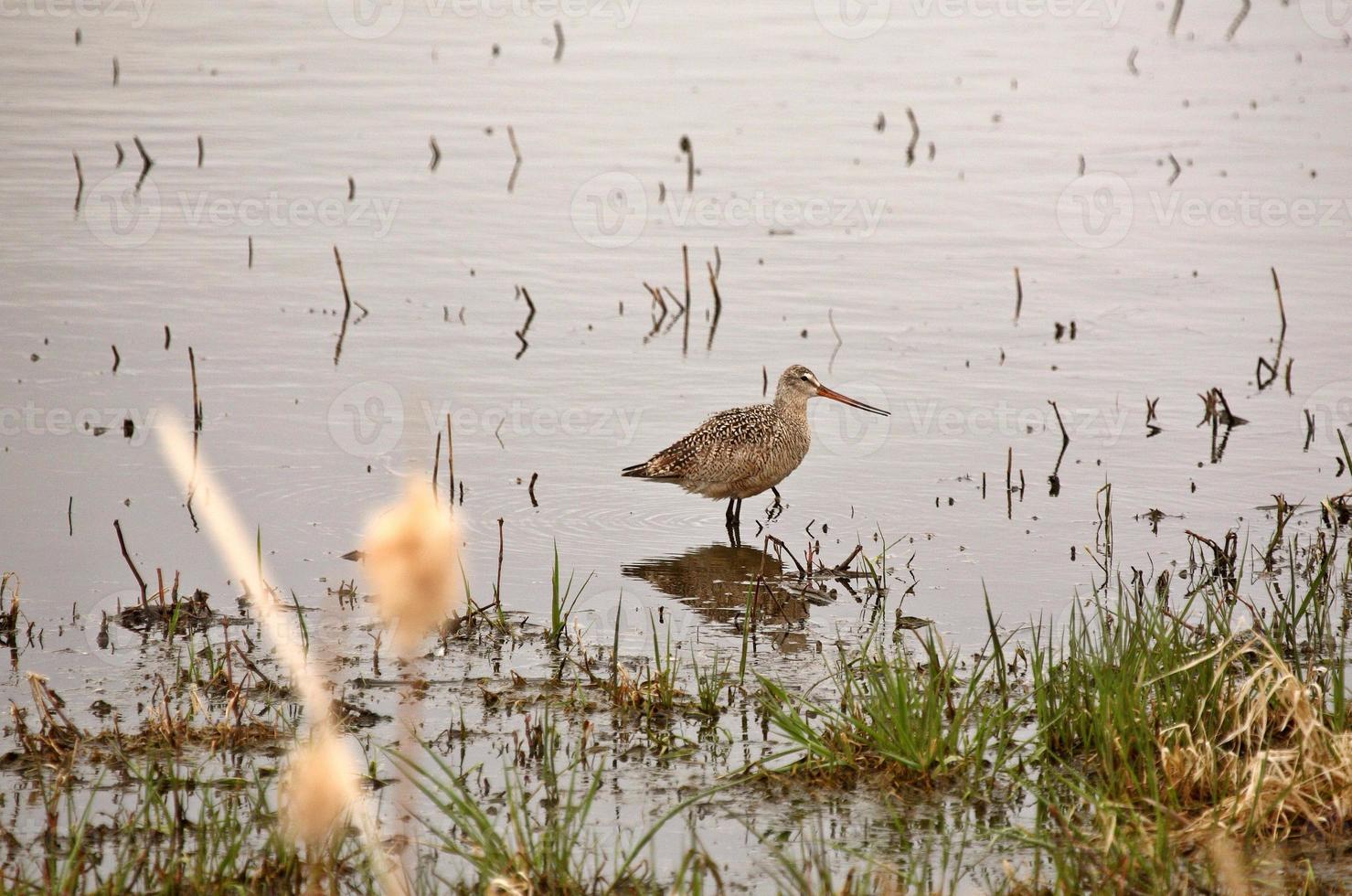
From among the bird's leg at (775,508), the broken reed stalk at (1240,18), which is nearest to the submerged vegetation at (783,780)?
the bird's leg at (775,508)

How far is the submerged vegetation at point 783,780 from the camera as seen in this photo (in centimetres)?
Result: 443

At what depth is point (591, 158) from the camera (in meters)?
16.8

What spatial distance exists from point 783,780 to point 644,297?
8.23 metres

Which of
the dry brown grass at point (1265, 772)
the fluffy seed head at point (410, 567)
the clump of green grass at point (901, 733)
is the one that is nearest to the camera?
the fluffy seed head at point (410, 567)

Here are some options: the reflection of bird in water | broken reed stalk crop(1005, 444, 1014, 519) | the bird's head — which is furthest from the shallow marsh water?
the bird's head

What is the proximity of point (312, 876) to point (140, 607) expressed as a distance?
10.7 ft

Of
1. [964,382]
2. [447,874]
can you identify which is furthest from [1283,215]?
[447,874]

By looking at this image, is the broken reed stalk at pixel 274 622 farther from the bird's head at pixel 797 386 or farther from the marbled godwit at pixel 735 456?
the bird's head at pixel 797 386

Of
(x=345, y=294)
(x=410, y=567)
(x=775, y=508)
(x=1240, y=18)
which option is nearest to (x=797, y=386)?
(x=775, y=508)

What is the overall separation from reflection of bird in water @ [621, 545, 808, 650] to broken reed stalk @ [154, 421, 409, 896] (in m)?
1.81

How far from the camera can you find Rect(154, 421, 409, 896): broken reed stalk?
408cm

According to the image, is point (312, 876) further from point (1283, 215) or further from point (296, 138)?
point (296, 138)

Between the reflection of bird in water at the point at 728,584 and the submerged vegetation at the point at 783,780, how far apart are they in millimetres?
950

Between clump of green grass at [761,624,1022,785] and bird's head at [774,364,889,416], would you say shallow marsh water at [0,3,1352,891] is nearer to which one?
clump of green grass at [761,624,1022,785]
